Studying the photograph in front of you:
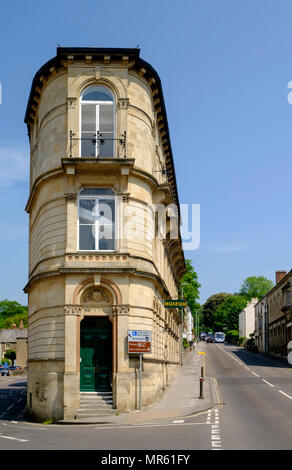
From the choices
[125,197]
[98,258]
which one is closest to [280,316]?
[125,197]

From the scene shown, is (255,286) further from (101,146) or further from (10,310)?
(101,146)

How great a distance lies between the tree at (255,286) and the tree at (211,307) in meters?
6.08

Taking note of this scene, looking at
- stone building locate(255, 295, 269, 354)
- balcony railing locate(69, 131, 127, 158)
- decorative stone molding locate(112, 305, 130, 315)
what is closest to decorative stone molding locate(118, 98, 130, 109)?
Answer: balcony railing locate(69, 131, 127, 158)

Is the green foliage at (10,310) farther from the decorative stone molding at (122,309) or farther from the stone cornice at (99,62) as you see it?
the decorative stone molding at (122,309)

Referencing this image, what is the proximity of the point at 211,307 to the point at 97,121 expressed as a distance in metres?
149

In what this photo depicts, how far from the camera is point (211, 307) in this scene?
171500 millimetres

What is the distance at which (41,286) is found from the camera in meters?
26.5

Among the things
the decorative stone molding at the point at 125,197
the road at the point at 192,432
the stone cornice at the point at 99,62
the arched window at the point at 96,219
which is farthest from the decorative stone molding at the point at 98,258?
the stone cornice at the point at 99,62

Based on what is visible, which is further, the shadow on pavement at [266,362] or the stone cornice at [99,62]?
the shadow on pavement at [266,362]

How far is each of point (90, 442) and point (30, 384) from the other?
1239 cm

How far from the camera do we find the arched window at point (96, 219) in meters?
25.5

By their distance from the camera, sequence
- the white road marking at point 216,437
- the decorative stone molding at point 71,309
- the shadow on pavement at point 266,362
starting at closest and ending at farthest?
the white road marking at point 216,437
the decorative stone molding at point 71,309
the shadow on pavement at point 266,362

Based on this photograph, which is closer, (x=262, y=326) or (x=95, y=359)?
(x=95, y=359)
